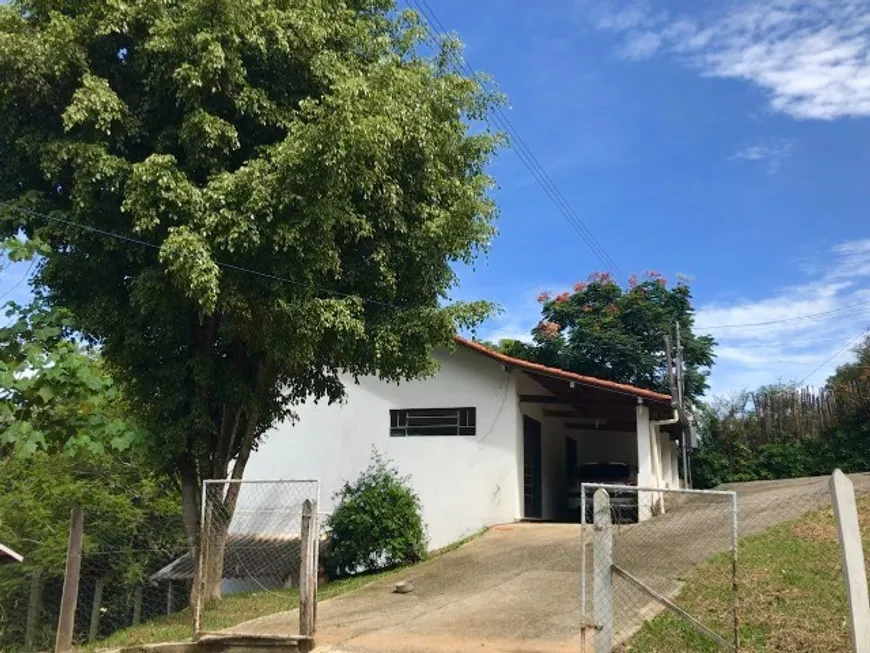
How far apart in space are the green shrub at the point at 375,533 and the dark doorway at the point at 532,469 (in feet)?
12.8

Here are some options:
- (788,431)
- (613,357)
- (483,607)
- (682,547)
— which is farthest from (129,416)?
(788,431)

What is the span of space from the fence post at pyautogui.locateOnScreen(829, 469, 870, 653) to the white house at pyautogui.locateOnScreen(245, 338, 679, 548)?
10.2 m

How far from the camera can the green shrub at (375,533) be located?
13.7 metres

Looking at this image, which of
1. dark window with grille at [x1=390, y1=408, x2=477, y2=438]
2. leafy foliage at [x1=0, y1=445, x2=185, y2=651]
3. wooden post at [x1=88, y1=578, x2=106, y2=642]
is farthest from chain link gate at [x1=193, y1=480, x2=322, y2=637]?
wooden post at [x1=88, y1=578, x2=106, y2=642]

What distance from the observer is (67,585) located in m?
8.23

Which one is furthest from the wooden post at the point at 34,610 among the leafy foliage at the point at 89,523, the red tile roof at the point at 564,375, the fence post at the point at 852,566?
the fence post at the point at 852,566

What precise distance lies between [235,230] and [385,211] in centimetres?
209

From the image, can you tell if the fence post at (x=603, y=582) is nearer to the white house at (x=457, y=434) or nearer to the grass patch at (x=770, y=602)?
the grass patch at (x=770, y=602)

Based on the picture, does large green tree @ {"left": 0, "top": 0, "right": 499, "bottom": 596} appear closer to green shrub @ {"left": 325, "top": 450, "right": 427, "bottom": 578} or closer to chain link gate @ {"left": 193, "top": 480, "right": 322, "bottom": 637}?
chain link gate @ {"left": 193, "top": 480, "right": 322, "bottom": 637}

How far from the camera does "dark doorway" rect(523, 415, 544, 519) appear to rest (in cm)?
1764

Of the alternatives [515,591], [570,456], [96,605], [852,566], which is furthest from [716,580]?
[570,456]

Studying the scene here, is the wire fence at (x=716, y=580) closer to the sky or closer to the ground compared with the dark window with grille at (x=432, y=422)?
closer to the ground

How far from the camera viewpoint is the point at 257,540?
16172mm

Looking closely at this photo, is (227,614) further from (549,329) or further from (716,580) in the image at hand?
(549,329)
